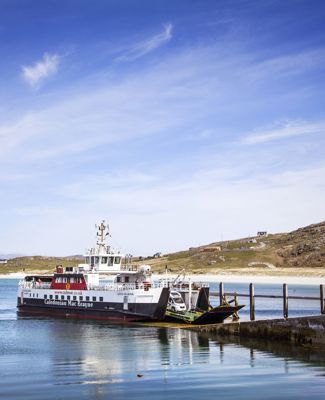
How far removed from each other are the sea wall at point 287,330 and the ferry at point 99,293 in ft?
50.7

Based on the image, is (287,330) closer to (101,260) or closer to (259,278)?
(101,260)

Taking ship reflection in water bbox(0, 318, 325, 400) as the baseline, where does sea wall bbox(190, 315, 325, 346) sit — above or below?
above

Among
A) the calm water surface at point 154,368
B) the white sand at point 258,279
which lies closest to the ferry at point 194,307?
the calm water surface at point 154,368

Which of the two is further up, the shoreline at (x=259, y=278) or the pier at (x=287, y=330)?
the shoreline at (x=259, y=278)

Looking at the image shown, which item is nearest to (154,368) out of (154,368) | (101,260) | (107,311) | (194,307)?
(154,368)

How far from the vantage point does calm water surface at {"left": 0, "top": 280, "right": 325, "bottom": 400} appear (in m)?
28.3

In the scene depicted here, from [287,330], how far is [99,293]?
2859 cm

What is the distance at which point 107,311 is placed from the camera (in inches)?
2494

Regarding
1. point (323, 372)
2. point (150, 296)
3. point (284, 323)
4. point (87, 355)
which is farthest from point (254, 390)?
point (150, 296)

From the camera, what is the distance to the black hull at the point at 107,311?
59.7 meters

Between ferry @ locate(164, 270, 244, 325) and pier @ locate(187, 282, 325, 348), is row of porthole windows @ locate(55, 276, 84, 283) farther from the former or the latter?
pier @ locate(187, 282, 325, 348)

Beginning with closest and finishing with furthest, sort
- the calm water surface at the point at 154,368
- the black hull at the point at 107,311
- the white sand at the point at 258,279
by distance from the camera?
the calm water surface at the point at 154,368
the black hull at the point at 107,311
the white sand at the point at 258,279

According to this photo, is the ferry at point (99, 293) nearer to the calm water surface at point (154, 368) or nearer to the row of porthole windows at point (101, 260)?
the row of porthole windows at point (101, 260)

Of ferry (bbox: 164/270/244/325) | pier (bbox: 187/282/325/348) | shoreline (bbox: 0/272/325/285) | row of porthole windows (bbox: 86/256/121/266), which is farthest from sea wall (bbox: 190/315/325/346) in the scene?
shoreline (bbox: 0/272/325/285)
